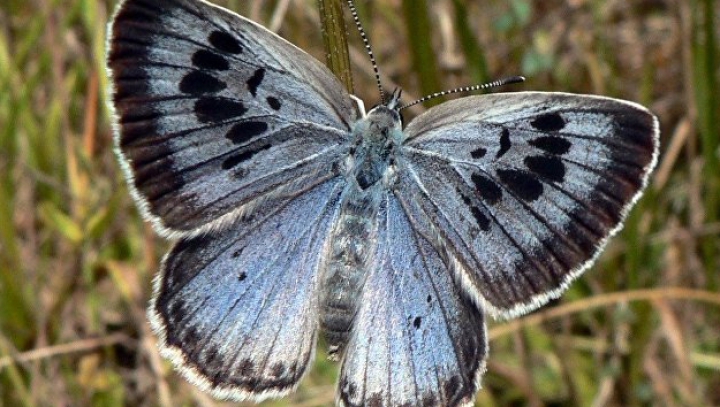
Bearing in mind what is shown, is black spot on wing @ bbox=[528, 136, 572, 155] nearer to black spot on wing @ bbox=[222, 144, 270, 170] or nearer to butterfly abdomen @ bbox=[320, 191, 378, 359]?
butterfly abdomen @ bbox=[320, 191, 378, 359]

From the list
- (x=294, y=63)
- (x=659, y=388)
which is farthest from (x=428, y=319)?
(x=659, y=388)

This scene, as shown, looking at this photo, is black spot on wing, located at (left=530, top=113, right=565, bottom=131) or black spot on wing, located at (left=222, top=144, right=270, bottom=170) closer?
black spot on wing, located at (left=530, top=113, right=565, bottom=131)

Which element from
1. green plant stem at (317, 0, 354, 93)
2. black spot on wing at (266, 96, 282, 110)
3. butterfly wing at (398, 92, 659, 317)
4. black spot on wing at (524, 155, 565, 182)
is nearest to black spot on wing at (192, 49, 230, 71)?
black spot on wing at (266, 96, 282, 110)

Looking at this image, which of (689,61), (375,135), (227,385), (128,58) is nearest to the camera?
(128,58)

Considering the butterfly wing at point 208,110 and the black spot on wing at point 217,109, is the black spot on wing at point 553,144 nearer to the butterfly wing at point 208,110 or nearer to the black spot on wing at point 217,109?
the butterfly wing at point 208,110

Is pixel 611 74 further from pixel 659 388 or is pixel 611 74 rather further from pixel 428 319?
pixel 428 319

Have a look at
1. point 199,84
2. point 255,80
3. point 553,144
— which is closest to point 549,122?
point 553,144

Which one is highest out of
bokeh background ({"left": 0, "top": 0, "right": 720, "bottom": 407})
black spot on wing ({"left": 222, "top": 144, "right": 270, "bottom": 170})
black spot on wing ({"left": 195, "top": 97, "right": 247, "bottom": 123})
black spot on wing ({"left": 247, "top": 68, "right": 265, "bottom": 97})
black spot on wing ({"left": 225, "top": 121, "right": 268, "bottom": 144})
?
black spot on wing ({"left": 247, "top": 68, "right": 265, "bottom": 97})

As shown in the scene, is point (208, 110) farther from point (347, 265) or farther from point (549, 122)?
point (549, 122)
